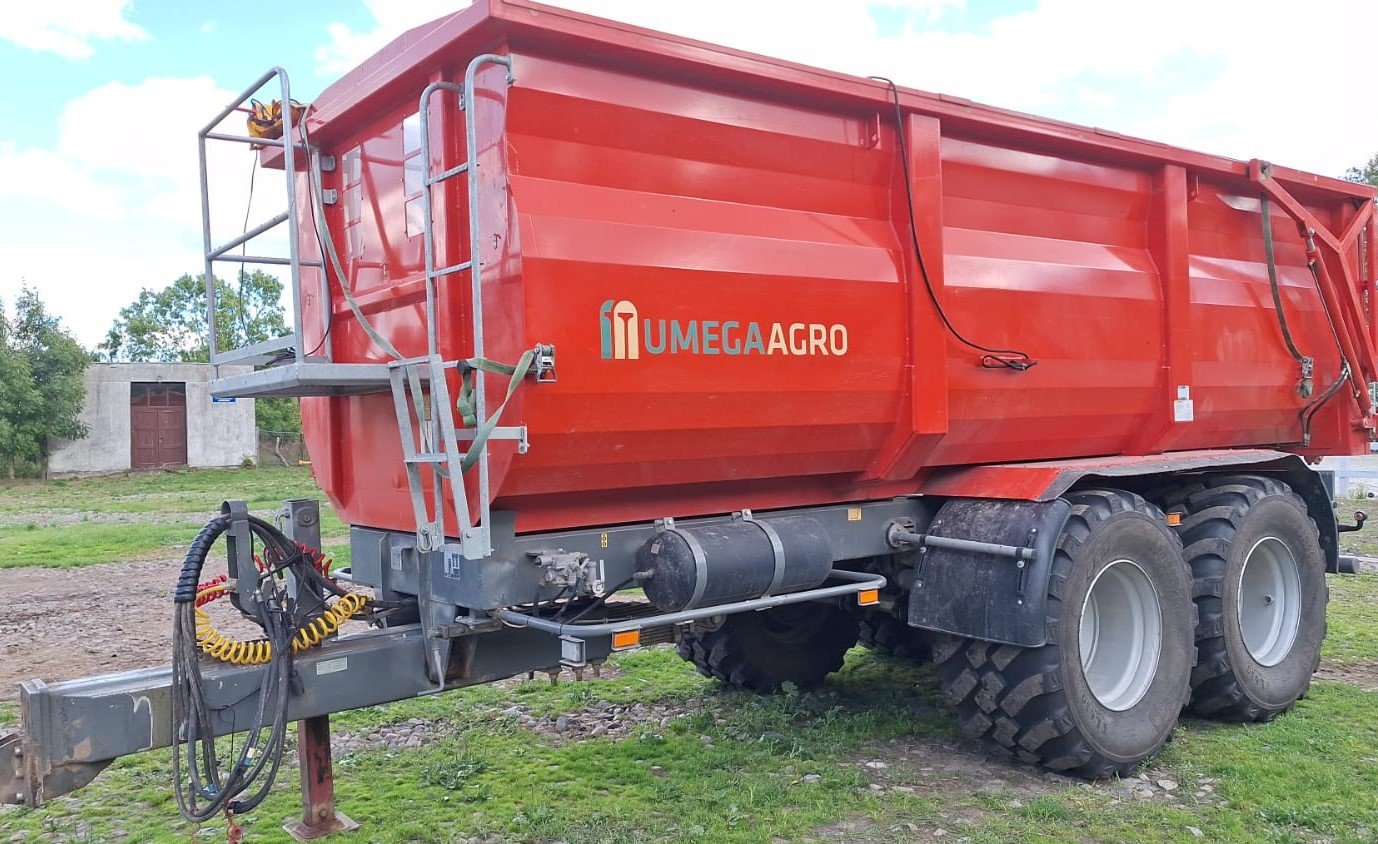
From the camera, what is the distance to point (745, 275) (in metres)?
4.02

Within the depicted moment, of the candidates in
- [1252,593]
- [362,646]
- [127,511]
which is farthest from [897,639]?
[127,511]

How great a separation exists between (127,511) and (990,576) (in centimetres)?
1741

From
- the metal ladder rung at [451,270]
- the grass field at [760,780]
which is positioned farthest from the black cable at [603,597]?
the metal ladder rung at [451,270]

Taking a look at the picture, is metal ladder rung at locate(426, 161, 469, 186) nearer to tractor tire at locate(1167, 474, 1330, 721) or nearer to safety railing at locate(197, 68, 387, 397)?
safety railing at locate(197, 68, 387, 397)

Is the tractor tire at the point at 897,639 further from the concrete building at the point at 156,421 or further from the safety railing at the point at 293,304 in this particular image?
the concrete building at the point at 156,421

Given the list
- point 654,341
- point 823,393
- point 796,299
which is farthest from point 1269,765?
point 654,341

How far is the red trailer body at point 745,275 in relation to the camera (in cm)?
360

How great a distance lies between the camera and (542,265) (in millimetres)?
3471

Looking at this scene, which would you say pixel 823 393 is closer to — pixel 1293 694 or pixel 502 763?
pixel 502 763

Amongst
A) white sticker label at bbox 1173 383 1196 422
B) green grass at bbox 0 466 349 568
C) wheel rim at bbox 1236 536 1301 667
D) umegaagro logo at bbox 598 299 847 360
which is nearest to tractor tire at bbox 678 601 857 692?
umegaagro logo at bbox 598 299 847 360

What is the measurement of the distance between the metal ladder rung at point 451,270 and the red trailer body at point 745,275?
0.26 ft

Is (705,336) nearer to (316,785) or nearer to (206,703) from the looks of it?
(206,703)

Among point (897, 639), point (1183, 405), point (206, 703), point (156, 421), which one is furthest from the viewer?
point (156, 421)

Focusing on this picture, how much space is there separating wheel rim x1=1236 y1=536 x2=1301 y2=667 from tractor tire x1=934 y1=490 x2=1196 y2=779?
3.26ft
